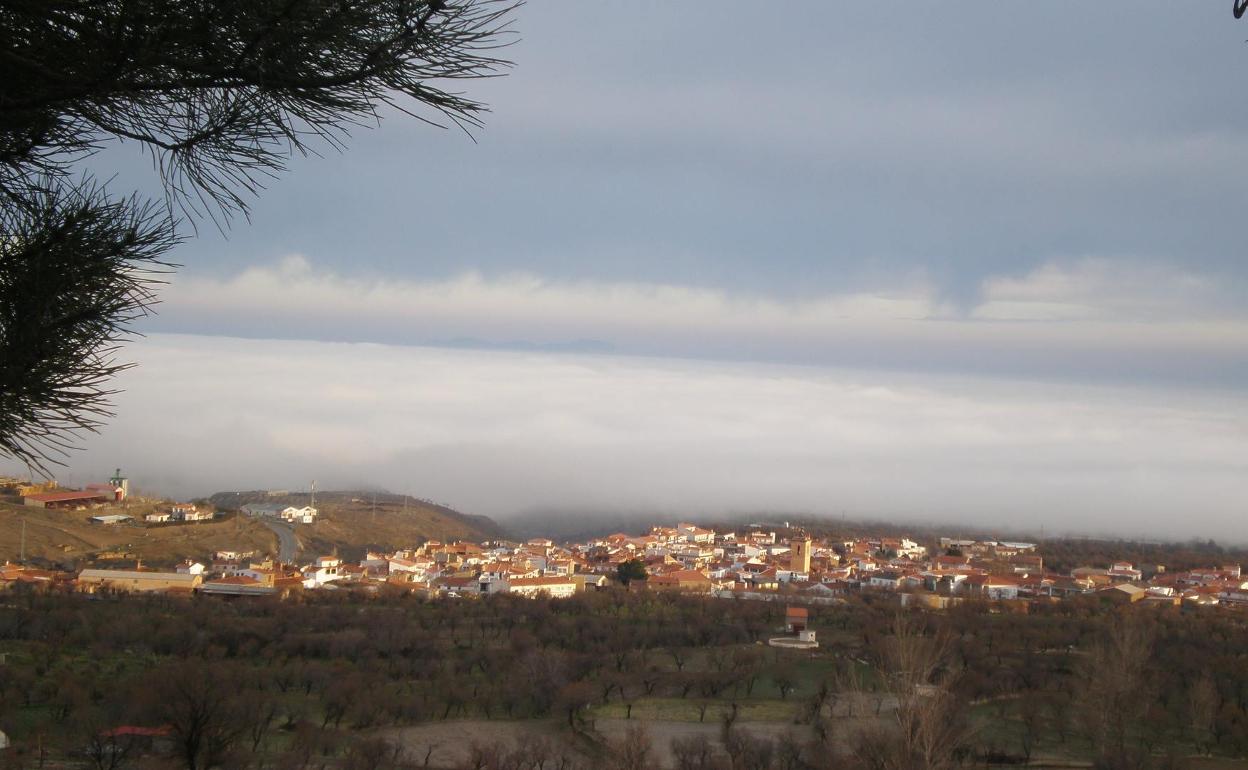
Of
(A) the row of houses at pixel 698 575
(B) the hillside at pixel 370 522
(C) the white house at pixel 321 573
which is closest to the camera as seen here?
(A) the row of houses at pixel 698 575

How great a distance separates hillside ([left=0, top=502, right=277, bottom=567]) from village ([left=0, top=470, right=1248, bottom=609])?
760 mm

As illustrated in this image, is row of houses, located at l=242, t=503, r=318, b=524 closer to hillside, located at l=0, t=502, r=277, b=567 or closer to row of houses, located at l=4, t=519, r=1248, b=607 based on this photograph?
row of houses, located at l=4, t=519, r=1248, b=607

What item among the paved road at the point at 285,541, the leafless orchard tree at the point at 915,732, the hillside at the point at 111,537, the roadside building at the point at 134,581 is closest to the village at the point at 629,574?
the roadside building at the point at 134,581

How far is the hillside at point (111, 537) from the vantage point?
98.5ft

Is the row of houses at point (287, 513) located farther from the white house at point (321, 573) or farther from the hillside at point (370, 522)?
the white house at point (321, 573)

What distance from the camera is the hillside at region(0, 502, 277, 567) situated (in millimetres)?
30016

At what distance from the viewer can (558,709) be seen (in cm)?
1764

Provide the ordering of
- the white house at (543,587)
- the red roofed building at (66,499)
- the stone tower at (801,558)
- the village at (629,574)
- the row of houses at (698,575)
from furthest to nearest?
the stone tower at (801,558), the red roofed building at (66,499), the white house at (543,587), the row of houses at (698,575), the village at (629,574)

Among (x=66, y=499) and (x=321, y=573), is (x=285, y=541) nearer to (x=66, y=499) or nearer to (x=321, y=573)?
(x=66, y=499)

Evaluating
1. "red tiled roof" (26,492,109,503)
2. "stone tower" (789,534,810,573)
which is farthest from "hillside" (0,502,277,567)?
"stone tower" (789,534,810,573)

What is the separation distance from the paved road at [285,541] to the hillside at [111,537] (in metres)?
0.39

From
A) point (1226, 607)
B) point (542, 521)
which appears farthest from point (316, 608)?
point (542, 521)

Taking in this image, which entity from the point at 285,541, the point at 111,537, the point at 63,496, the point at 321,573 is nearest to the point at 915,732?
the point at 321,573

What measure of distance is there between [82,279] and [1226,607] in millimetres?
36888
